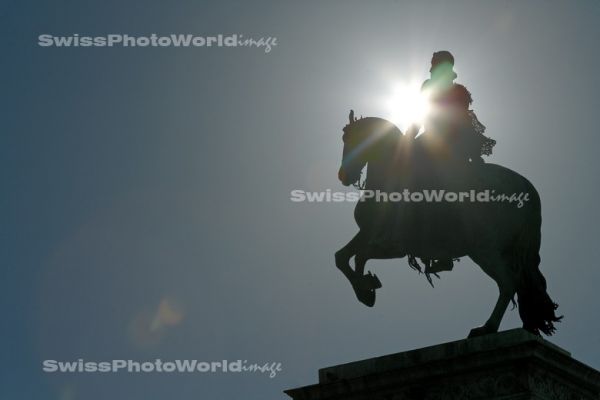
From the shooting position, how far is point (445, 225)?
1491 centimetres

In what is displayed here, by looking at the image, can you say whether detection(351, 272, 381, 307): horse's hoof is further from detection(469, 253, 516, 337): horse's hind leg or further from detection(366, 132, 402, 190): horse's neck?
detection(469, 253, 516, 337): horse's hind leg

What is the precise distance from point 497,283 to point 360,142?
9.51 ft

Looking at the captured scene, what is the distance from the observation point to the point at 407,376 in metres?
13.1

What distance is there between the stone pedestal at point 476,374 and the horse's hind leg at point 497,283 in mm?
800

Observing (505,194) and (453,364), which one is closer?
(453,364)

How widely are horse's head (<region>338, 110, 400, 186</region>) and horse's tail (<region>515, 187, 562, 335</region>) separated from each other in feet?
7.44

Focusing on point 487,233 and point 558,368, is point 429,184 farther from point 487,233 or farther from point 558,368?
point 558,368

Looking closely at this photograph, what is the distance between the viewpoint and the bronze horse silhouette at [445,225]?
14422 mm

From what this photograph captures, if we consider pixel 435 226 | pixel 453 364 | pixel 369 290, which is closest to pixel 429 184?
pixel 435 226

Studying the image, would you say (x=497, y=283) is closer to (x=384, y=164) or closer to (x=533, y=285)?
(x=533, y=285)

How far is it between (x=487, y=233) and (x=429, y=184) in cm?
108

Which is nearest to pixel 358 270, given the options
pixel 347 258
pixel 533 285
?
pixel 347 258

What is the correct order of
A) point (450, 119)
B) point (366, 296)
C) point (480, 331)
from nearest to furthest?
1. point (480, 331)
2. point (366, 296)
3. point (450, 119)

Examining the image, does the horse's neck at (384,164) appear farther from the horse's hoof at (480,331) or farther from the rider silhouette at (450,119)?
the horse's hoof at (480,331)
